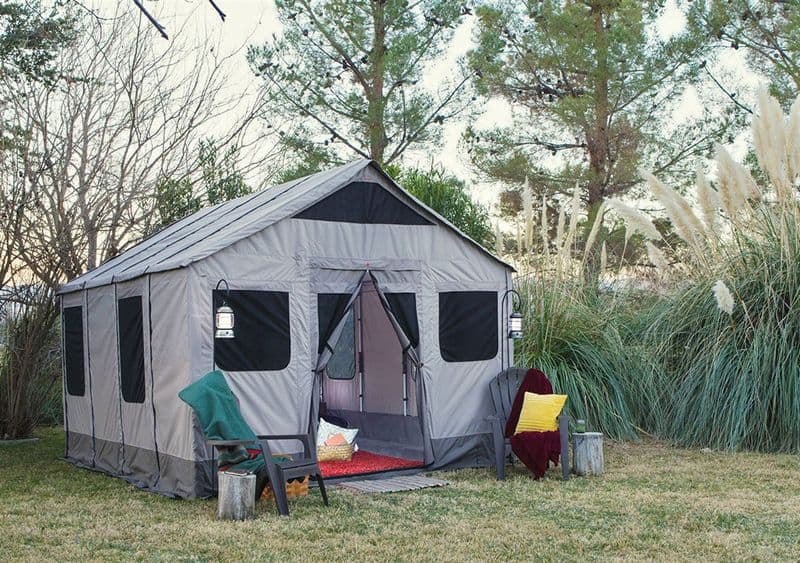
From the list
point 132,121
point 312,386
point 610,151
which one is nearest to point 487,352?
point 312,386

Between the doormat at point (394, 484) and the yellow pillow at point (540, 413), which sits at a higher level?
the yellow pillow at point (540, 413)

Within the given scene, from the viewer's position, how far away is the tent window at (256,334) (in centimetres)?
631

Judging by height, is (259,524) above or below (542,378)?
below

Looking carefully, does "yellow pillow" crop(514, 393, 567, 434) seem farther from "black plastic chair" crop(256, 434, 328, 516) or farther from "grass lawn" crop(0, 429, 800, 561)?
"black plastic chair" crop(256, 434, 328, 516)

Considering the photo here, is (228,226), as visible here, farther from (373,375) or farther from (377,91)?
(377,91)

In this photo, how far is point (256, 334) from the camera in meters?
6.44

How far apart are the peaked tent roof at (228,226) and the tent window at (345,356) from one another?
136 cm

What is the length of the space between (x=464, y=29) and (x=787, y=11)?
15.2 feet

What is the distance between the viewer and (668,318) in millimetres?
8305

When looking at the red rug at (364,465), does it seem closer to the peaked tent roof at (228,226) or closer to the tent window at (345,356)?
the tent window at (345,356)

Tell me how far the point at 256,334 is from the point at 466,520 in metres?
1.94

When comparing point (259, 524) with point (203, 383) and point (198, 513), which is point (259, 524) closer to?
point (198, 513)

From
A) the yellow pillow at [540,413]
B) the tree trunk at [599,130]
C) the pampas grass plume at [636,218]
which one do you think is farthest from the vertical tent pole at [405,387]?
the tree trunk at [599,130]

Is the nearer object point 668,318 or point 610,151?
point 668,318
